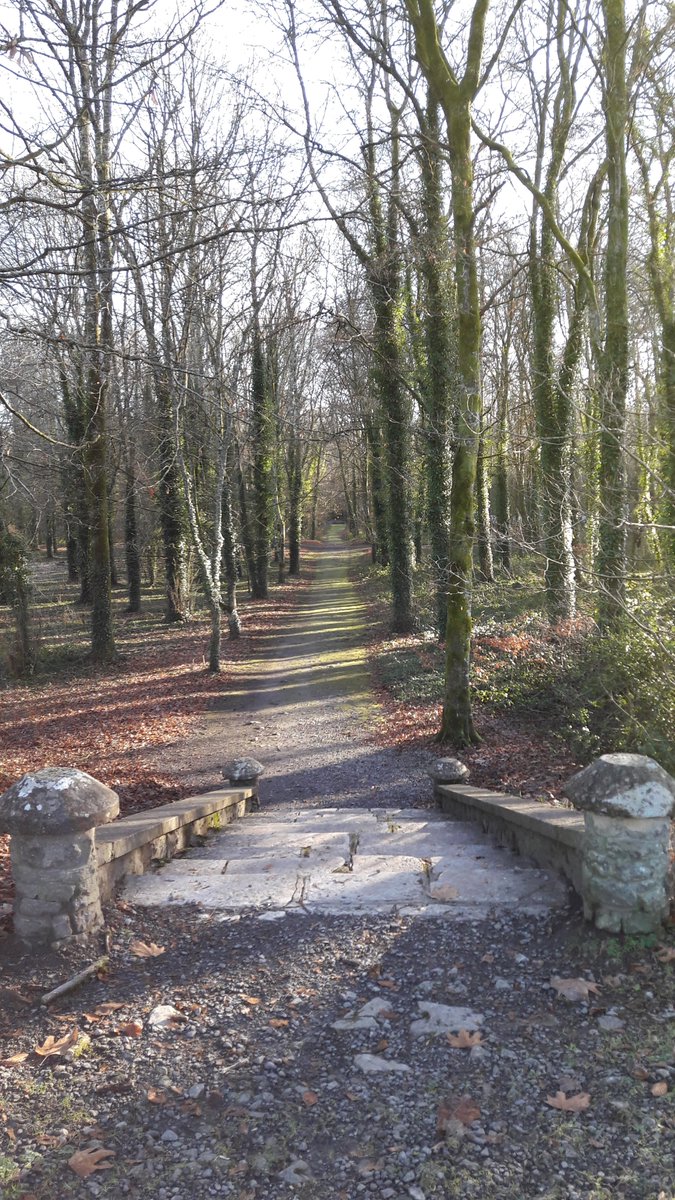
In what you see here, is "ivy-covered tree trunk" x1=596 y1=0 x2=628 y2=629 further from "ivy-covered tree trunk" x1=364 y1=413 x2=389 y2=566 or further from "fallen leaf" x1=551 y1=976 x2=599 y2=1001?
"ivy-covered tree trunk" x1=364 y1=413 x2=389 y2=566

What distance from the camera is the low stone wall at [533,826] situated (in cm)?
472

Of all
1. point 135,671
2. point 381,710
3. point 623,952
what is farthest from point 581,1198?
point 135,671

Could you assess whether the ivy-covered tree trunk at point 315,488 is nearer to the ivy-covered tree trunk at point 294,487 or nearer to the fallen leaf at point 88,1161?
the ivy-covered tree trunk at point 294,487

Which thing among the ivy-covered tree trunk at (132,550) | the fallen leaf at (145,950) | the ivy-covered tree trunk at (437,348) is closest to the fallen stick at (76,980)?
the fallen leaf at (145,950)

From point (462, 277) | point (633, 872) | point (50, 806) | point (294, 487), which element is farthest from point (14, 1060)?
point (294, 487)

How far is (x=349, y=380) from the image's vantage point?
24.3 meters

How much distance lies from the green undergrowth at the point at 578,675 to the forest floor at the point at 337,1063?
3333 mm

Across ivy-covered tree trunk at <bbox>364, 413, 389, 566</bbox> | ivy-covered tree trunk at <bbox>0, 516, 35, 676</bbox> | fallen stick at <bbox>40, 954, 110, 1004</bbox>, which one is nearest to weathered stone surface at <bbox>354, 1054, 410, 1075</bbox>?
fallen stick at <bbox>40, 954, 110, 1004</bbox>

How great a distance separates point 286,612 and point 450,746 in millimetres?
18047

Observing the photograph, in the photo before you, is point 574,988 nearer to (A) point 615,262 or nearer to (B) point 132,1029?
(B) point 132,1029

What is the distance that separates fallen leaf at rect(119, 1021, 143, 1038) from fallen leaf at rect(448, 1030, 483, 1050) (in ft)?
4.71

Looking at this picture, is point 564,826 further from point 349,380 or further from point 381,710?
point 349,380

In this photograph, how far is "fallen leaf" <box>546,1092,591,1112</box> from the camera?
10.2 ft

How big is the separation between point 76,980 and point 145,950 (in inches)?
17.8
